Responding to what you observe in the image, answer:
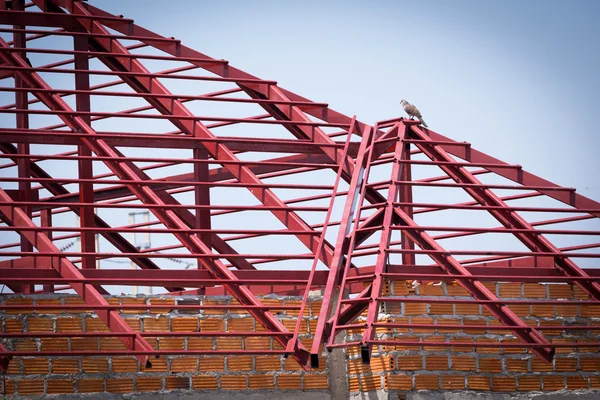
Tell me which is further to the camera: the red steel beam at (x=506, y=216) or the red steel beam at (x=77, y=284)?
the red steel beam at (x=506, y=216)

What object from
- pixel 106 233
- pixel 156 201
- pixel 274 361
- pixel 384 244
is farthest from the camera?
pixel 106 233

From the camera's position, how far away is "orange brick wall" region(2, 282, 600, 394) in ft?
31.7

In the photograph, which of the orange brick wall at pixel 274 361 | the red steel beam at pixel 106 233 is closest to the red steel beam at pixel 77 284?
the orange brick wall at pixel 274 361

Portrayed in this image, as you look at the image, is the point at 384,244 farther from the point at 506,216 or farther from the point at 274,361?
the point at 506,216

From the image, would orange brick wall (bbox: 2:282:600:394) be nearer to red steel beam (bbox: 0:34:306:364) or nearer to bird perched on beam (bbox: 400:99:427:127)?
red steel beam (bbox: 0:34:306:364)

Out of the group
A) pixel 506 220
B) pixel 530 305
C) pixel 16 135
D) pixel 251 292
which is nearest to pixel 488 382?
pixel 530 305

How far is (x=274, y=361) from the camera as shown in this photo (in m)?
10.1

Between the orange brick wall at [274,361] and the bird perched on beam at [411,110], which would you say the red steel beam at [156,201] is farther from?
the bird perched on beam at [411,110]

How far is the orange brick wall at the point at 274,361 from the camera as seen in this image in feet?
31.7

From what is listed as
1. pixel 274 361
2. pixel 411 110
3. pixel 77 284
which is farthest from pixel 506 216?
pixel 77 284

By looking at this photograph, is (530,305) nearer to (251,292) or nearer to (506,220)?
(506,220)

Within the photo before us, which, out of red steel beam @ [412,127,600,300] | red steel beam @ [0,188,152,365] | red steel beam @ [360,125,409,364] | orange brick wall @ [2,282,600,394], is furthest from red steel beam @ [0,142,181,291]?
red steel beam @ [412,127,600,300]

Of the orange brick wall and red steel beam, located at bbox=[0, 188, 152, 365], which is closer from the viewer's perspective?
red steel beam, located at bbox=[0, 188, 152, 365]

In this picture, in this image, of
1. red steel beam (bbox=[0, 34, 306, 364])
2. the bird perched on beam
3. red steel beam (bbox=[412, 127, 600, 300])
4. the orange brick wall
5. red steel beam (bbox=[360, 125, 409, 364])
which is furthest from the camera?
the bird perched on beam
